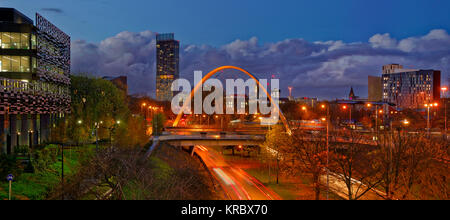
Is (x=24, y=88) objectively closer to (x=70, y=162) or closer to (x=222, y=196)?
(x=70, y=162)

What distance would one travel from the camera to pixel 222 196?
33.8 m

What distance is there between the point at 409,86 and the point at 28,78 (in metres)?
198

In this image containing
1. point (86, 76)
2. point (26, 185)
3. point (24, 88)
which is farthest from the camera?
point (86, 76)

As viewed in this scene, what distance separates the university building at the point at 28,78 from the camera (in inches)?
1373

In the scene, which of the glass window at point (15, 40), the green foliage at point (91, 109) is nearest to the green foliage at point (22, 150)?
the green foliage at point (91, 109)

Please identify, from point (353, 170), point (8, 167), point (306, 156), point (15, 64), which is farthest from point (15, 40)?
point (353, 170)

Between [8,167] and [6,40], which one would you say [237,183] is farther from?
[6,40]

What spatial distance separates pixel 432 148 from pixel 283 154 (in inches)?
633

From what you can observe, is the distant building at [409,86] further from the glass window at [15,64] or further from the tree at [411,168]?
the glass window at [15,64]

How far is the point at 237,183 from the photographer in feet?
133

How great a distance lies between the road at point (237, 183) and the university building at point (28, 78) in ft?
77.2

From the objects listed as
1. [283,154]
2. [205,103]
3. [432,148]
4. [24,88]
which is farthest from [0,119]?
[205,103]

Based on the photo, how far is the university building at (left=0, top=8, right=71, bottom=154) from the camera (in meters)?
34.9
